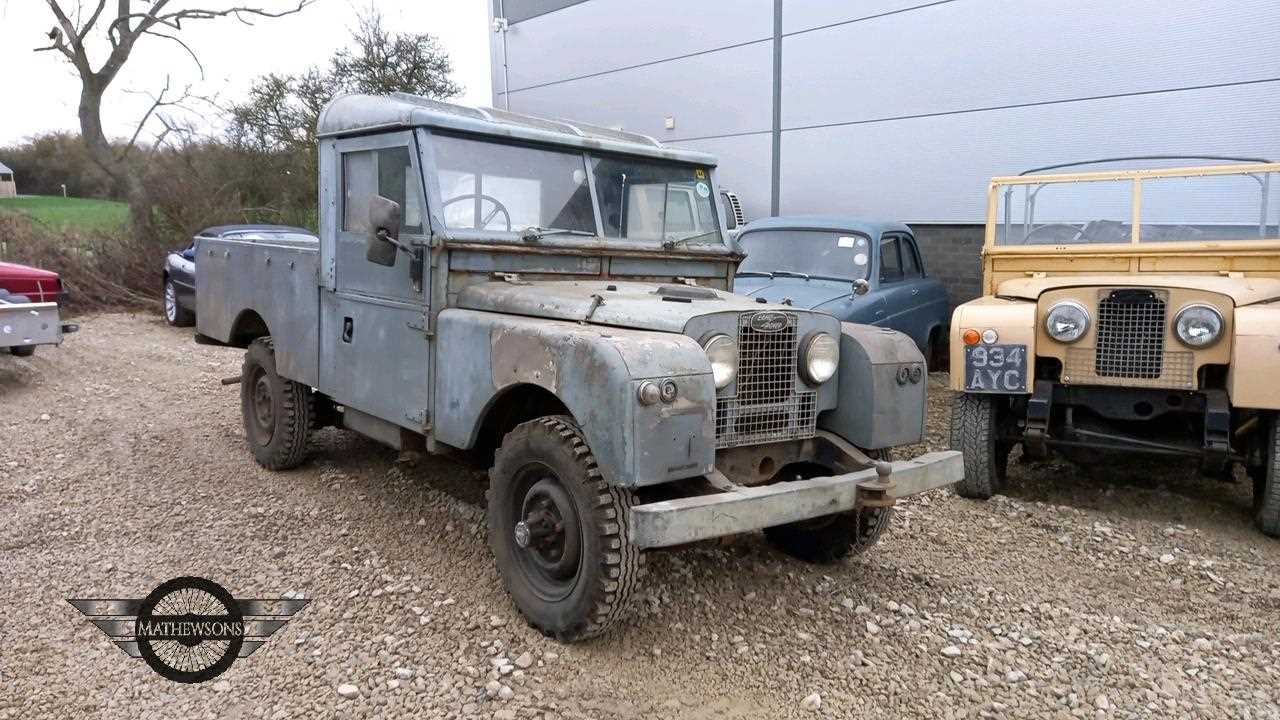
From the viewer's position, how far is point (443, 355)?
12.9 feet

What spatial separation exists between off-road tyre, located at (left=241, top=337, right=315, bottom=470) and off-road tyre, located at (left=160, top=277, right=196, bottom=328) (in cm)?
711

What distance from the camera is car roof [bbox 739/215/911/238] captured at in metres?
7.58

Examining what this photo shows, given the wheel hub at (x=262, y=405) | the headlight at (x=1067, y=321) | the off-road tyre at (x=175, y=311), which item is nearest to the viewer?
the headlight at (x=1067, y=321)

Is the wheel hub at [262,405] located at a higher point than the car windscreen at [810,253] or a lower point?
lower

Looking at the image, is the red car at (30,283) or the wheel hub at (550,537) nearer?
the wheel hub at (550,537)

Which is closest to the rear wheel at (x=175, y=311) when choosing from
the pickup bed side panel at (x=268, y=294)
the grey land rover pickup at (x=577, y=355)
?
the pickup bed side panel at (x=268, y=294)

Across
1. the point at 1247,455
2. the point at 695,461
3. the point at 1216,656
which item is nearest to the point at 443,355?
the point at 695,461

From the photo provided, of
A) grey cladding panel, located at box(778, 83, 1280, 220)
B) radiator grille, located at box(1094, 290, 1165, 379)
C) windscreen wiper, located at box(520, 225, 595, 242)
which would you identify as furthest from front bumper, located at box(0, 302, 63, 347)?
radiator grille, located at box(1094, 290, 1165, 379)

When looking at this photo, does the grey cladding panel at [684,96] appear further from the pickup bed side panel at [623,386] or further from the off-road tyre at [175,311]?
the pickup bed side panel at [623,386]

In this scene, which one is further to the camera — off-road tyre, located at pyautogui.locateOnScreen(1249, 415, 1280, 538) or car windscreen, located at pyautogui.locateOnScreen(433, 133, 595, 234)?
off-road tyre, located at pyautogui.locateOnScreen(1249, 415, 1280, 538)

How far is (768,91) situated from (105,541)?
9.13 metres

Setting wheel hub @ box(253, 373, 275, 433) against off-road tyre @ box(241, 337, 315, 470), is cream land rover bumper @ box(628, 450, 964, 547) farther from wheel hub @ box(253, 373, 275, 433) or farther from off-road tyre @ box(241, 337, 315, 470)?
wheel hub @ box(253, 373, 275, 433)

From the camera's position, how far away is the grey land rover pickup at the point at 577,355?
3092mm

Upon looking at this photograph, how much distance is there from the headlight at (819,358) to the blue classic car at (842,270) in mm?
3145
